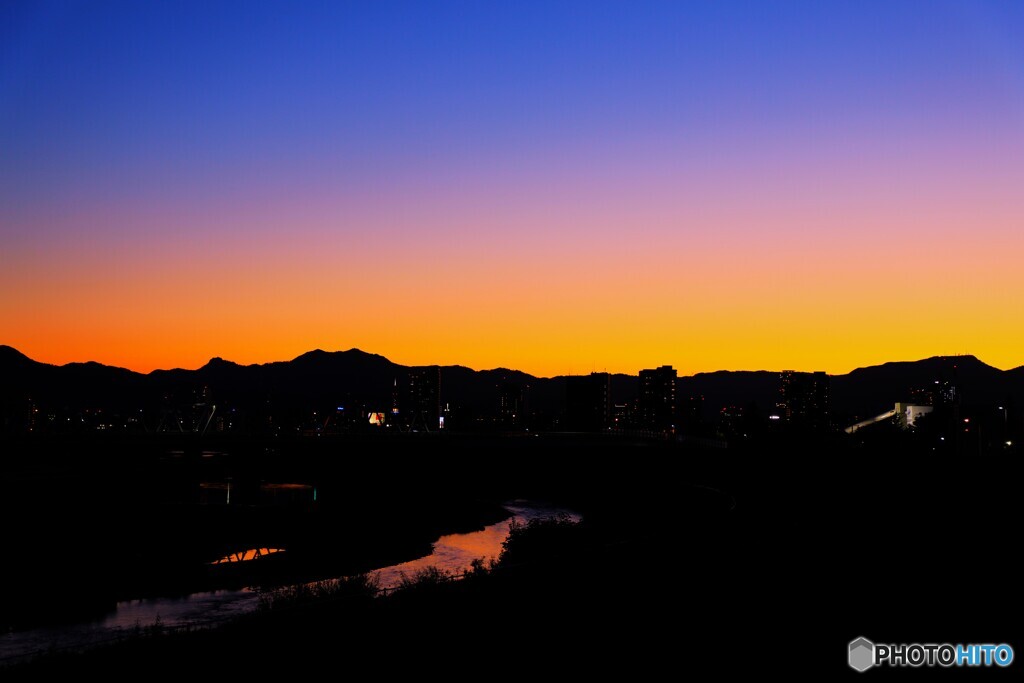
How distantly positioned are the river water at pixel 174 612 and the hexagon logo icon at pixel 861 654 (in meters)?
23.6

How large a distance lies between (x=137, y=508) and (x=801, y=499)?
69.4 metres

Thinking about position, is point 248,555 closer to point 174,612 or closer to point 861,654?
point 174,612

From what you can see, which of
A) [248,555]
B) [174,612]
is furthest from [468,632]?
[248,555]

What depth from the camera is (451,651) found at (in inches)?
707

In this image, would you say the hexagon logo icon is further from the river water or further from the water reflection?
the water reflection

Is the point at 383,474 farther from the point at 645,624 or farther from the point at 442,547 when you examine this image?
the point at 645,624

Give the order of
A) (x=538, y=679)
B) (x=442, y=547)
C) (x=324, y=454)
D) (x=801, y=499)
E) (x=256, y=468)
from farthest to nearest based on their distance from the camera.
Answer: (x=256, y=468) → (x=324, y=454) → (x=442, y=547) → (x=801, y=499) → (x=538, y=679)

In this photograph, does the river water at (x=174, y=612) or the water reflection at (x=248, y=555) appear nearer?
the river water at (x=174, y=612)

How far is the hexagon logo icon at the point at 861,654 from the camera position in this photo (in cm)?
1559

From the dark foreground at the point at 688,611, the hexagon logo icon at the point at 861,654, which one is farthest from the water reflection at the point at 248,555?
the hexagon logo icon at the point at 861,654

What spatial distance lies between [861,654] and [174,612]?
40.7 m

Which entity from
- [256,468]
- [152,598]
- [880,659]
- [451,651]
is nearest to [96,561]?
[152,598]

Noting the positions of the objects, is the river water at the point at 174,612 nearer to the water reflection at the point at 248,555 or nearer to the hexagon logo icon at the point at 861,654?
the water reflection at the point at 248,555

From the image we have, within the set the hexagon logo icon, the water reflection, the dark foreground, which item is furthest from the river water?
the hexagon logo icon
